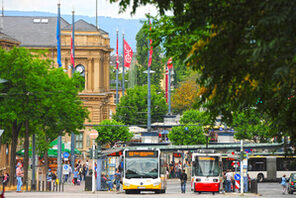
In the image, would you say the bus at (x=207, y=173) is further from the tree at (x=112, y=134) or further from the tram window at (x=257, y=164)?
the tree at (x=112, y=134)

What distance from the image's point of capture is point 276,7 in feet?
43.4

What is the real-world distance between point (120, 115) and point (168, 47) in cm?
8151

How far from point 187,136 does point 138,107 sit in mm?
26201

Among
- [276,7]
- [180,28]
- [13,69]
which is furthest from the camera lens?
[13,69]

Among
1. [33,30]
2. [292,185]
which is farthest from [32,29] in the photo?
[292,185]

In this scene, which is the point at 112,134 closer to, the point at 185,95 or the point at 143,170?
the point at 185,95

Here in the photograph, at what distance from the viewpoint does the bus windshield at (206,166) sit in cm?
4797

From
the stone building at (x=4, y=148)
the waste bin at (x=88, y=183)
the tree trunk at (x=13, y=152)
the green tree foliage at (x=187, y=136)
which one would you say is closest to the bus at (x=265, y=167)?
the green tree foliage at (x=187, y=136)

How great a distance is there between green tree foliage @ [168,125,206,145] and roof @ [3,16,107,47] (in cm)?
2685

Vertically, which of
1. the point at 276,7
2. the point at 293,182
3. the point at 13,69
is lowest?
the point at 293,182

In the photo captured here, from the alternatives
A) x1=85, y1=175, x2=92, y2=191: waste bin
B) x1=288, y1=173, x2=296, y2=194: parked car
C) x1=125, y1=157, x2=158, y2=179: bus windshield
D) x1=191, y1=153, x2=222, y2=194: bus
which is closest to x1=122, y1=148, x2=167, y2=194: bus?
x1=125, y1=157, x2=158, y2=179: bus windshield

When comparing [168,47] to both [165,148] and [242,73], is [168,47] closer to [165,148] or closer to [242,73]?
[242,73]

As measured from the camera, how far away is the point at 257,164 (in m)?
73.2

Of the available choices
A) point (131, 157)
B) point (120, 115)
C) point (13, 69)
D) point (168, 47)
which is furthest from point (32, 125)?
point (120, 115)
